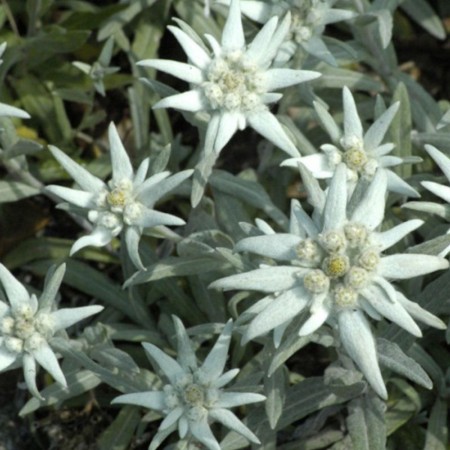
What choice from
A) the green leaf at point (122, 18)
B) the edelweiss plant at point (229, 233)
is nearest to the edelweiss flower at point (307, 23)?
the edelweiss plant at point (229, 233)

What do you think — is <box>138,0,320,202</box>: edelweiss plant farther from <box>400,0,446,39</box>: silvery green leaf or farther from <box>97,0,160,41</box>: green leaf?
<box>400,0,446,39</box>: silvery green leaf

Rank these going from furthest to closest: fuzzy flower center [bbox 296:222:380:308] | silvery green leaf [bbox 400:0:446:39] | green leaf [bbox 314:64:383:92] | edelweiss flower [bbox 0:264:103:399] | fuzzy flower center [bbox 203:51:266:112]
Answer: silvery green leaf [bbox 400:0:446:39] → green leaf [bbox 314:64:383:92] → fuzzy flower center [bbox 203:51:266:112] → edelweiss flower [bbox 0:264:103:399] → fuzzy flower center [bbox 296:222:380:308]

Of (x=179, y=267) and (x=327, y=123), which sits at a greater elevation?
(x=327, y=123)

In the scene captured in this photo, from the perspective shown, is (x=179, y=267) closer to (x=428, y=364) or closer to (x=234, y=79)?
(x=234, y=79)

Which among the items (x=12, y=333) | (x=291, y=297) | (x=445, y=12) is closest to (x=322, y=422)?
(x=291, y=297)

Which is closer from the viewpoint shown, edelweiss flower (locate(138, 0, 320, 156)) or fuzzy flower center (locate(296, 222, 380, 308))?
fuzzy flower center (locate(296, 222, 380, 308))

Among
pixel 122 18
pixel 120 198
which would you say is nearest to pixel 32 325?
pixel 120 198

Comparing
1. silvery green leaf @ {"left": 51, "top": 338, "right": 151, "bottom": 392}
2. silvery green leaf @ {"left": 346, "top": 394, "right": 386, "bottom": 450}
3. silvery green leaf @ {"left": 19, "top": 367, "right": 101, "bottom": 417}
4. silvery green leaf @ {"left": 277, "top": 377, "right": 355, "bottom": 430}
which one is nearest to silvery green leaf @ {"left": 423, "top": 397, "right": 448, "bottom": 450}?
silvery green leaf @ {"left": 346, "top": 394, "right": 386, "bottom": 450}
